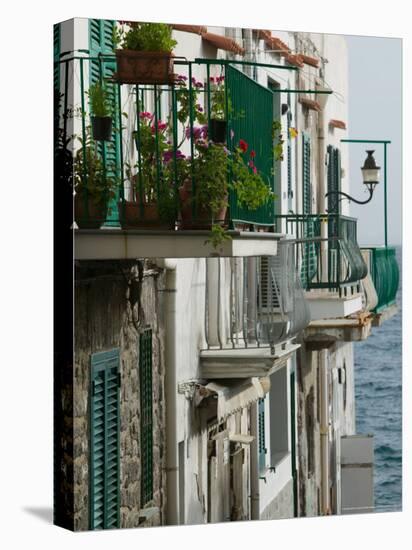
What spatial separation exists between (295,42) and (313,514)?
4.77 meters

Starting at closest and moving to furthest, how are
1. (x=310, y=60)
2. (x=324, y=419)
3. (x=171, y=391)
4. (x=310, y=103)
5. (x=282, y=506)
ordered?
(x=171, y=391) → (x=310, y=60) → (x=282, y=506) → (x=310, y=103) → (x=324, y=419)

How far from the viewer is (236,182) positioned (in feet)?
54.4

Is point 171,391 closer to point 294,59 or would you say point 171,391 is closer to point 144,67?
point 144,67

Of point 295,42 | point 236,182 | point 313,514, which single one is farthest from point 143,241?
point 313,514

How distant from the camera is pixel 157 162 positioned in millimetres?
16375

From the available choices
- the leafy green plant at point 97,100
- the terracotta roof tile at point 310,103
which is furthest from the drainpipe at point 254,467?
the leafy green plant at point 97,100

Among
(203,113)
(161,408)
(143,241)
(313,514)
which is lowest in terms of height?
(313,514)

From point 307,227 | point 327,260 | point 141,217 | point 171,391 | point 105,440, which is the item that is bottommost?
point 105,440

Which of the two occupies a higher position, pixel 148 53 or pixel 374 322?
pixel 148 53

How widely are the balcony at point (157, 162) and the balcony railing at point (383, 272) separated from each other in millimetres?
2656

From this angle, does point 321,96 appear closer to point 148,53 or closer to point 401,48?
point 401,48

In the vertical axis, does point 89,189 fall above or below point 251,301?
above

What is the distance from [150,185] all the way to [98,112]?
Result: 79 centimetres

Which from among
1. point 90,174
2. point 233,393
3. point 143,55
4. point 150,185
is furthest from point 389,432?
point 143,55
